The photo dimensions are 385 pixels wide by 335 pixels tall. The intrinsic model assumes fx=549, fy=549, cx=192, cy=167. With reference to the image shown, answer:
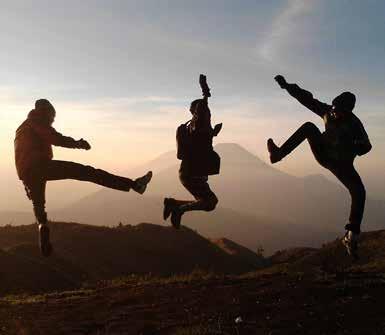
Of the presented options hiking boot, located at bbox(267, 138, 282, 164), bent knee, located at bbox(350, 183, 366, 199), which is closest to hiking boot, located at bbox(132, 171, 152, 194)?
hiking boot, located at bbox(267, 138, 282, 164)

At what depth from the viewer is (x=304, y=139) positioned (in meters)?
10.2

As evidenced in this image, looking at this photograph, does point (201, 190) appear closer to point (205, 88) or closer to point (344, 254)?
point (205, 88)

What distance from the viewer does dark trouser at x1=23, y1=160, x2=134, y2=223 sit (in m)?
10.2


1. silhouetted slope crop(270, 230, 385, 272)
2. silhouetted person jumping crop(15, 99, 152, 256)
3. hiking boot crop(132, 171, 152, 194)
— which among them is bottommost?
silhouetted slope crop(270, 230, 385, 272)

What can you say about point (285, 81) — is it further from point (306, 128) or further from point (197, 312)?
point (197, 312)

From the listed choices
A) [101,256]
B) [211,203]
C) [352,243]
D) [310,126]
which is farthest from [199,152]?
[101,256]

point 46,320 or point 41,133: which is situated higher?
point 41,133

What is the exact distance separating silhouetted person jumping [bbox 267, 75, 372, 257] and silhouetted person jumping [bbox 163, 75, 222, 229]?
1213mm

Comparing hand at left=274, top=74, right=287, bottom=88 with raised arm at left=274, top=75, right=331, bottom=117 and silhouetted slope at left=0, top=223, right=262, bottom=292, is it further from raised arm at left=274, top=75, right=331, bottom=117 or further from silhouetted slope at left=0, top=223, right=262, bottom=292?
silhouetted slope at left=0, top=223, right=262, bottom=292

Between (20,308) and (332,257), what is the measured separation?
18055mm

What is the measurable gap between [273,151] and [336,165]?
1.17m

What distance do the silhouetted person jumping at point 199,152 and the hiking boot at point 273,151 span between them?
996 mm

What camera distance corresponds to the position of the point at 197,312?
909 cm

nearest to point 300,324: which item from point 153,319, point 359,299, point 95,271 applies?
point 359,299
